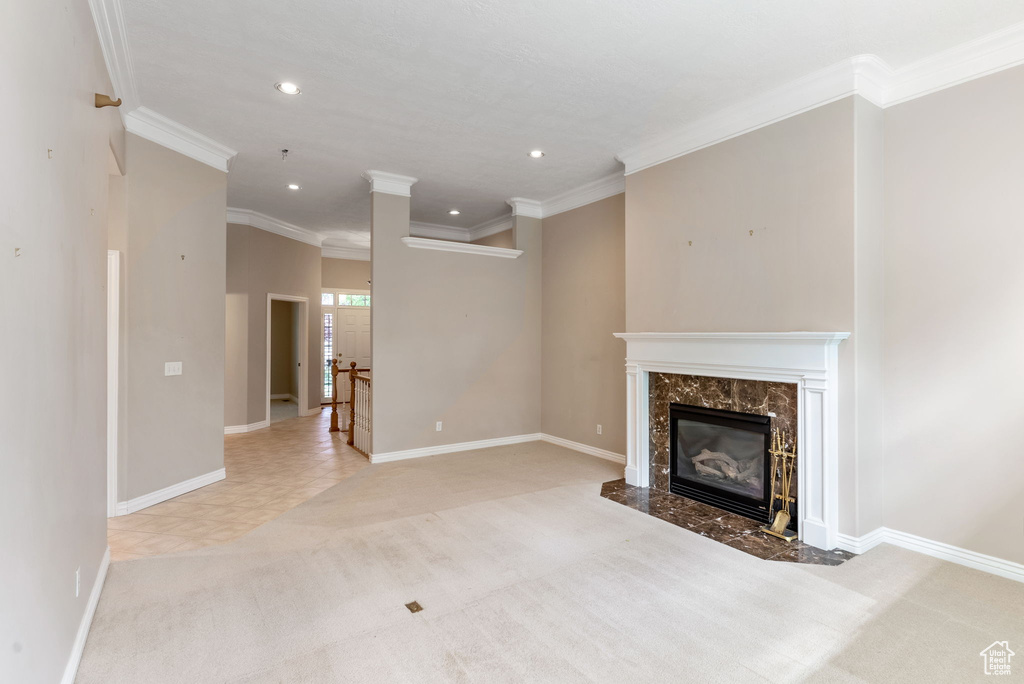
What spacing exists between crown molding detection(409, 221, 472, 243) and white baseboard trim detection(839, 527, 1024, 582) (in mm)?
6159

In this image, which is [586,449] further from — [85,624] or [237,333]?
[237,333]

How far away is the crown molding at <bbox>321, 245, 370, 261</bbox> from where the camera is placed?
9383 millimetres

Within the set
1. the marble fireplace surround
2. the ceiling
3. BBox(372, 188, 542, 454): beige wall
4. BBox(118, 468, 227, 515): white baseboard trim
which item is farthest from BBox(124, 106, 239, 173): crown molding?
the marble fireplace surround

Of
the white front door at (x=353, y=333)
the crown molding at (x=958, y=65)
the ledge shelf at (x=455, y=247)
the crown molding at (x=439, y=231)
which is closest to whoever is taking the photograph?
the crown molding at (x=958, y=65)

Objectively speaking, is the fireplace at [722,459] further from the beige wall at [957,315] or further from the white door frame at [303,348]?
the white door frame at [303,348]

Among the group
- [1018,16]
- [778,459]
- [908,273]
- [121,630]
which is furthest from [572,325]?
[121,630]

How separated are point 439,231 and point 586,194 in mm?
2779

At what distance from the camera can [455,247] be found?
5902 millimetres

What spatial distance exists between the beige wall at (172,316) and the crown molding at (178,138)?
0.19 feet

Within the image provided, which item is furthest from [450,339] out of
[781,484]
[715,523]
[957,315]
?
[957,315]

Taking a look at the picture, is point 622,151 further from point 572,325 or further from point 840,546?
point 840,546

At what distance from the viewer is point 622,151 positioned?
4.57 metres

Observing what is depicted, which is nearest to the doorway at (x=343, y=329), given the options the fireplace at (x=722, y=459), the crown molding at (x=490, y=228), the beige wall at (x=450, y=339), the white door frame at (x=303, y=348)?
the white door frame at (x=303, y=348)

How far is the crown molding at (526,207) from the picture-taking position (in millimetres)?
6207
